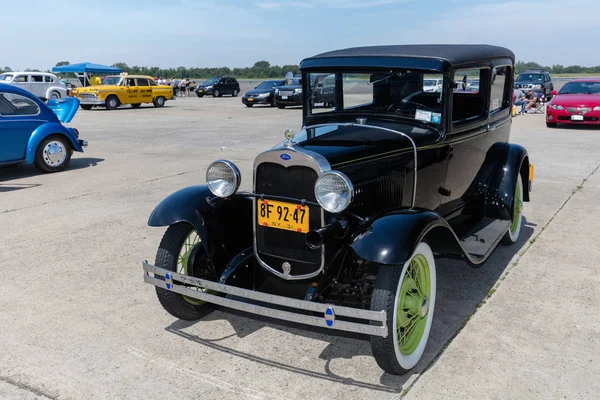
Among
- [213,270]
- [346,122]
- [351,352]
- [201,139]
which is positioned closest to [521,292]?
[351,352]

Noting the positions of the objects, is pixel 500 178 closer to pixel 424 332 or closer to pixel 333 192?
pixel 424 332

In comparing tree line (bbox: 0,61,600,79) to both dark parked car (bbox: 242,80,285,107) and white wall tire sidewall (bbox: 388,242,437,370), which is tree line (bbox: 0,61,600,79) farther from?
white wall tire sidewall (bbox: 388,242,437,370)

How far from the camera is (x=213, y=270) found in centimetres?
366

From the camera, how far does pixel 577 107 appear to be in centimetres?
1412

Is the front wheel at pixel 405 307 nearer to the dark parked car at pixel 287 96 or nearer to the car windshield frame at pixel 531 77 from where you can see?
the dark parked car at pixel 287 96

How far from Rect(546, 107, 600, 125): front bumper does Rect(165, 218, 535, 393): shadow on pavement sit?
11126 millimetres

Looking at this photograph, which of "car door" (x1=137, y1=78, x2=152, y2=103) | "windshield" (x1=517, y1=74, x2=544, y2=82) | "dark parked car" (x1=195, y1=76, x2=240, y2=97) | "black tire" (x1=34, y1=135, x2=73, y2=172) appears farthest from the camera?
"dark parked car" (x1=195, y1=76, x2=240, y2=97)

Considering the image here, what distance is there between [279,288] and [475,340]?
1.31 metres

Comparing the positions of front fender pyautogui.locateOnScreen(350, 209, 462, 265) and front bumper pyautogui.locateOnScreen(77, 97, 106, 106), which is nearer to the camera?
front fender pyautogui.locateOnScreen(350, 209, 462, 265)

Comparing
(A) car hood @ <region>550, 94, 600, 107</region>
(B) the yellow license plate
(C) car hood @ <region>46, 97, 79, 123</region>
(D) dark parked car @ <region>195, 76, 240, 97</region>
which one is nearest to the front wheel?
(B) the yellow license plate

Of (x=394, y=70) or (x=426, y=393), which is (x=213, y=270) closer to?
(x=426, y=393)

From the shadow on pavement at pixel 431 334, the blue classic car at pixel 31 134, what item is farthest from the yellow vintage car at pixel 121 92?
the shadow on pavement at pixel 431 334

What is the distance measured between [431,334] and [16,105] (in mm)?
7939

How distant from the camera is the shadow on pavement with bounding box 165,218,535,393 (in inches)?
122
